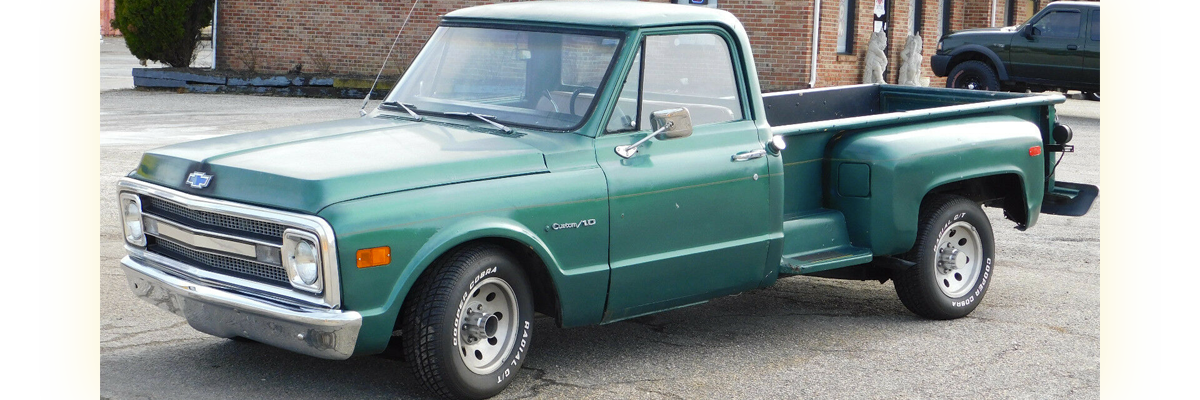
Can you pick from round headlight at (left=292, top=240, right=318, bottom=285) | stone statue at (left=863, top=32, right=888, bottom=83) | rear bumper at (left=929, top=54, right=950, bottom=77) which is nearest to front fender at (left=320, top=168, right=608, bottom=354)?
round headlight at (left=292, top=240, right=318, bottom=285)

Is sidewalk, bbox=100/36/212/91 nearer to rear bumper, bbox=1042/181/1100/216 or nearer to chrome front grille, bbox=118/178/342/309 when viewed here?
chrome front grille, bbox=118/178/342/309

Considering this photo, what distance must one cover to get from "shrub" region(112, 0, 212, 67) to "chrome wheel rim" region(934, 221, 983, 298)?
1888 centimetres

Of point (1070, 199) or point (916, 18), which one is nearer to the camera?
point (1070, 199)

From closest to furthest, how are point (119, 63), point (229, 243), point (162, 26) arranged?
1. point (229, 243)
2. point (162, 26)
3. point (119, 63)

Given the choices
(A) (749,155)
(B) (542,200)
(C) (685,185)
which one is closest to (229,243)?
(B) (542,200)

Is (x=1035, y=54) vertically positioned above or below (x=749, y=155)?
above

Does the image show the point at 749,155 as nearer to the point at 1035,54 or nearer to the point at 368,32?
the point at 1035,54

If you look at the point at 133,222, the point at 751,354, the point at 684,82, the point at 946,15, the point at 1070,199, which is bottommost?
the point at 751,354

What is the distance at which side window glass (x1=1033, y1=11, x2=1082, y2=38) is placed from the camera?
2036cm

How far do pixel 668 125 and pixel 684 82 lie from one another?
1.51 ft

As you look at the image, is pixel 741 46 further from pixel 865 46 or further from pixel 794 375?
pixel 865 46

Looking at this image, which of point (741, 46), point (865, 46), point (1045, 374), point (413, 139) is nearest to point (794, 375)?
point (1045, 374)

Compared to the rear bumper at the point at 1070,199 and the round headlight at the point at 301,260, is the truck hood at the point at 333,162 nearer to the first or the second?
the round headlight at the point at 301,260

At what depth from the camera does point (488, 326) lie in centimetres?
498
